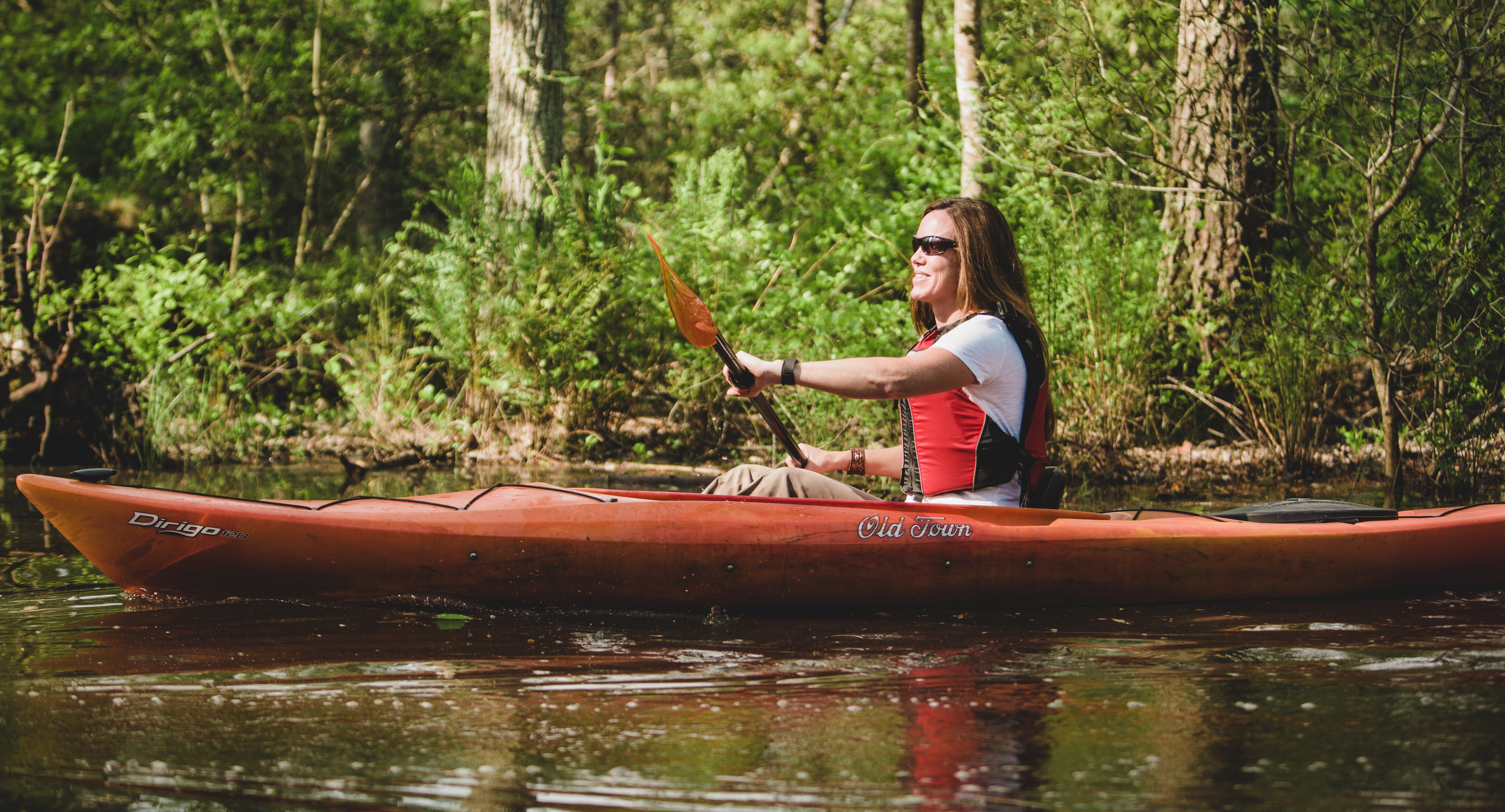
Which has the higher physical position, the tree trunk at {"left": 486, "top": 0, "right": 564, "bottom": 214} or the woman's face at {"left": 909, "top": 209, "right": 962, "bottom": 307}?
the tree trunk at {"left": 486, "top": 0, "right": 564, "bottom": 214}

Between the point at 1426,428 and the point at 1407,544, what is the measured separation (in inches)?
96.0

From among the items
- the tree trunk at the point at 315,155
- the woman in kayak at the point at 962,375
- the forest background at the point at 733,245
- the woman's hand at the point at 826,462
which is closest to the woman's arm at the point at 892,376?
the woman in kayak at the point at 962,375

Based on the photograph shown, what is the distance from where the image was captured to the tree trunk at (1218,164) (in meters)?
6.05

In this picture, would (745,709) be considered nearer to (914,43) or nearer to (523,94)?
(523,94)

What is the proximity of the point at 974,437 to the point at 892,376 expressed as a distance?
1.22 feet

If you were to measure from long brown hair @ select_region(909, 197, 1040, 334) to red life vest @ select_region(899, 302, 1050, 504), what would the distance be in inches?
1.9

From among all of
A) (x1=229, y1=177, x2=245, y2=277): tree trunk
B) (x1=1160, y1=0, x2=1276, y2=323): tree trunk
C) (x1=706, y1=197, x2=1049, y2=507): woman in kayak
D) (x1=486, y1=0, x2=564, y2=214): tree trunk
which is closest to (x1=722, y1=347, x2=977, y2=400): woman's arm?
(x1=706, y1=197, x2=1049, y2=507): woman in kayak

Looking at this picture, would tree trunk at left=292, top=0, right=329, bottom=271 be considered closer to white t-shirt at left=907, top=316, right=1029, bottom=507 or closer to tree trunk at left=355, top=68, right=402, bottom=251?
tree trunk at left=355, top=68, right=402, bottom=251

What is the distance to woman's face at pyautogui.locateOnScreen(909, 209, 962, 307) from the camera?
10.5 feet

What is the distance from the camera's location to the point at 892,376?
3.01 meters

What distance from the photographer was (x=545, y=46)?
24.8ft

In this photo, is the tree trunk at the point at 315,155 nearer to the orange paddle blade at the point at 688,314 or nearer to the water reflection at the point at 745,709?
the orange paddle blade at the point at 688,314

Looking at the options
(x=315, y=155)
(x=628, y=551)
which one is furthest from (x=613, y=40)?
(x=628, y=551)

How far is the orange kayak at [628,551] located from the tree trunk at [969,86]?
4.31 meters
